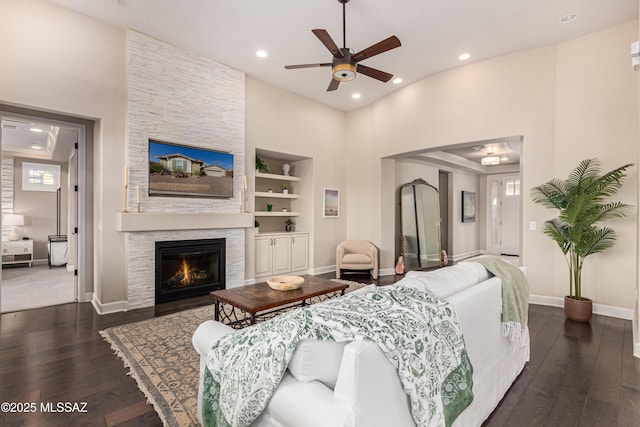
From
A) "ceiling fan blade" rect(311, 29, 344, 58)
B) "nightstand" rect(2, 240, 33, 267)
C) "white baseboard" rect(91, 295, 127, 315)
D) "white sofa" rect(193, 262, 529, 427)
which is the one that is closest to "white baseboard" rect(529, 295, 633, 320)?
"white sofa" rect(193, 262, 529, 427)

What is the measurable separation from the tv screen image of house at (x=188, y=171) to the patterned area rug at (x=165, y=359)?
181cm

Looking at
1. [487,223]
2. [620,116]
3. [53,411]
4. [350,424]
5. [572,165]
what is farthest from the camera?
[487,223]

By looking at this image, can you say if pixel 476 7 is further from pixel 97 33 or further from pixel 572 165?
pixel 97 33

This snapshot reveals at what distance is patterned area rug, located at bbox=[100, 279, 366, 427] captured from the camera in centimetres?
199

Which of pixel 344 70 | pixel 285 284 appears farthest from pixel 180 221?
pixel 344 70

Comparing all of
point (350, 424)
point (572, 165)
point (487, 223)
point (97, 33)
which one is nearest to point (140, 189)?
point (97, 33)

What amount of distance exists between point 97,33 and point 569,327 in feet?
22.0

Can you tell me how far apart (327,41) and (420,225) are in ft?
17.2

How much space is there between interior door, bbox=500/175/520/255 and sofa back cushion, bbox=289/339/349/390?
952cm

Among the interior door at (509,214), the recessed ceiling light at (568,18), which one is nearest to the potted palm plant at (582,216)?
the recessed ceiling light at (568,18)

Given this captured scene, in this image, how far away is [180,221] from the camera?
14.4 ft

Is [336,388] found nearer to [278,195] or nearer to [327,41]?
[327,41]

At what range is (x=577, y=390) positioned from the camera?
2.21 meters

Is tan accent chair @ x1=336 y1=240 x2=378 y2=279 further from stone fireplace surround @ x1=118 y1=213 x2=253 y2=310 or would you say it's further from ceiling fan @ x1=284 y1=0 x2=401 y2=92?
ceiling fan @ x1=284 y1=0 x2=401 y2=92
